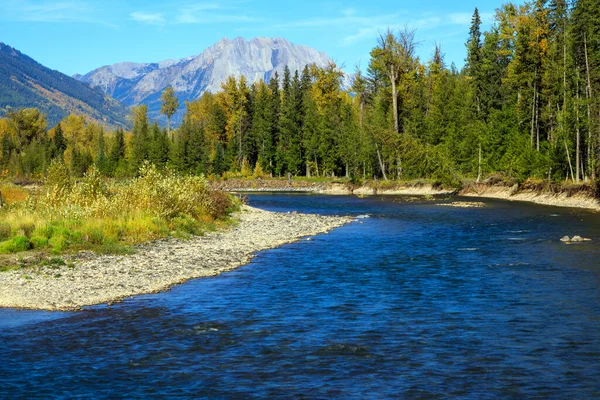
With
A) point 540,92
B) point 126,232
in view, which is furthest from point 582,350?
point 540,92

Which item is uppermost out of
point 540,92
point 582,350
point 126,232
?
point 540,92

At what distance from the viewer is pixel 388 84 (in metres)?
100

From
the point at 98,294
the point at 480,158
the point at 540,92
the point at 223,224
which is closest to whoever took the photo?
the point at 98,294

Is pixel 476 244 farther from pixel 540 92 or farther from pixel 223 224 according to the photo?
pixel 540 92

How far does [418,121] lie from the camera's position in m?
94.2

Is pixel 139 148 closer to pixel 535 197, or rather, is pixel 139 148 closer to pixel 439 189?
pixel 439 189

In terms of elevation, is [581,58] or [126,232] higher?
[581,58]

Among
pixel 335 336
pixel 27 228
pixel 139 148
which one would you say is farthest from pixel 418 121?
pixel 335 336

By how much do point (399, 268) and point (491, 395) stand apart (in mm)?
14275

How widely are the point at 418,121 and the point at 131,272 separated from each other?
76327 millimetres

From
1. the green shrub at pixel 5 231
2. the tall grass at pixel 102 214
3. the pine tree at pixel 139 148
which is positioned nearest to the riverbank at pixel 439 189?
the pine tree at pixel 139 148

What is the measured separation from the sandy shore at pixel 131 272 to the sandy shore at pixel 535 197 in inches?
1258

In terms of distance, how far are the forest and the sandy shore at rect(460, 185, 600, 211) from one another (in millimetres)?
2276

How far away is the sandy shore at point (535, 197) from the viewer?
56.1 m
